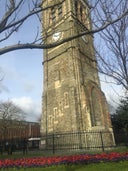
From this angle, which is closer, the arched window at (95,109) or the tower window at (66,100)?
the tower window at (66,100)

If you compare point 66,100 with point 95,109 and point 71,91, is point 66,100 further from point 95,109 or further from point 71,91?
point 95,109

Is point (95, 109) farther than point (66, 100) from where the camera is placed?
Yes

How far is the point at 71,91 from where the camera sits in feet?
74.2

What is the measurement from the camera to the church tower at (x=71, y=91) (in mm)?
21984

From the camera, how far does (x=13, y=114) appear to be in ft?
139

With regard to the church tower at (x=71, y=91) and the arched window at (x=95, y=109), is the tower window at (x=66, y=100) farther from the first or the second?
the arched window at (x=95, y=109)

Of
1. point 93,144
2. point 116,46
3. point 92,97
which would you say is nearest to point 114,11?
point 116,46

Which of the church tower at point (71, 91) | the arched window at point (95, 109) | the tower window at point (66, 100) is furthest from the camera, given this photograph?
the arched window at point (95, 109)

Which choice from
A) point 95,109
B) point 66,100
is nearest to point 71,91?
point 66,100

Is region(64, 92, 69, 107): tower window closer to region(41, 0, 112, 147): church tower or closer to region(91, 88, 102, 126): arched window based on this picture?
region(41, 0, 112, 147): church tower

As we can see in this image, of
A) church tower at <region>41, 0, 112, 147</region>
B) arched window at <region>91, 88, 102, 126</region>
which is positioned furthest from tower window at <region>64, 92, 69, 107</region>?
arched window at <region>91, 88, 102, 126</region>

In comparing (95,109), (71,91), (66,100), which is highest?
(71,91)

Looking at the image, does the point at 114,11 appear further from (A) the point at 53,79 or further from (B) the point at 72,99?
(A) the point at 53,79

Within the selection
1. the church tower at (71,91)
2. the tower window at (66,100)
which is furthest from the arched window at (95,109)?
the tower window at (66,100)
